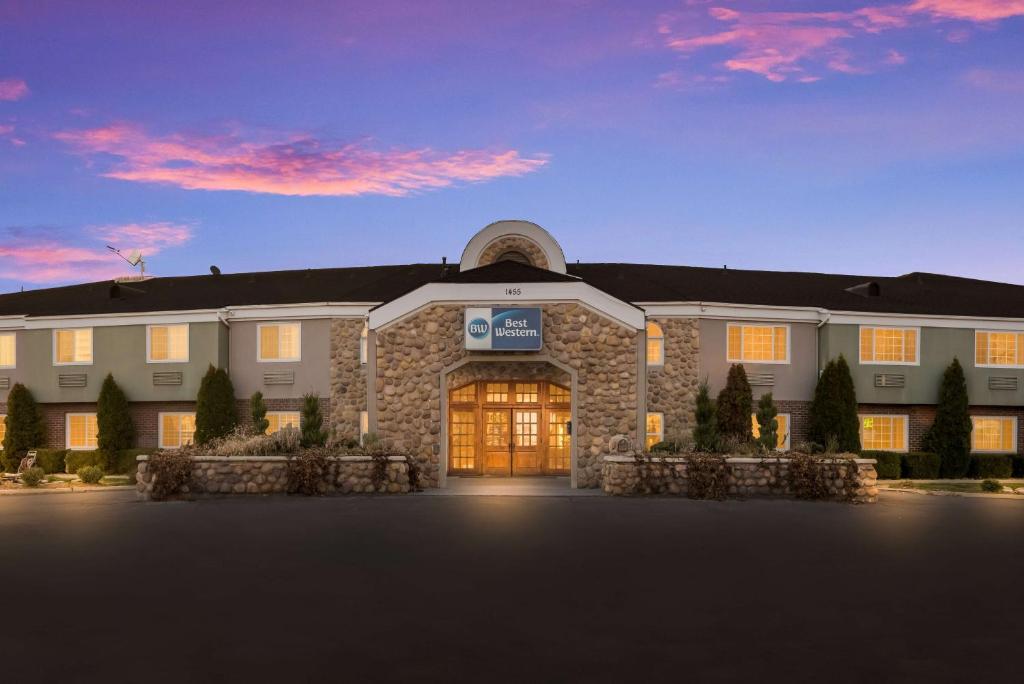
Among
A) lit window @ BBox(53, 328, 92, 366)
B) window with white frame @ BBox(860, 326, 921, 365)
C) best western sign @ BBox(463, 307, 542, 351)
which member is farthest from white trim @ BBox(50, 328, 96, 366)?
window with white frame @ BBox(860, 326, 921, 365)

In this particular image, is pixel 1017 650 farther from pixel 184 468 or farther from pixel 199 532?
pixel 184 468

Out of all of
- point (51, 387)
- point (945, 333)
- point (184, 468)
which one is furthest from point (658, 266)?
point (51, 387)

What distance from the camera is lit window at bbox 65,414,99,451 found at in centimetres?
3334

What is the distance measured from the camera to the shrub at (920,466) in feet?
98.0

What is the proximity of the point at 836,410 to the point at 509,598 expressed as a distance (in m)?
22.6

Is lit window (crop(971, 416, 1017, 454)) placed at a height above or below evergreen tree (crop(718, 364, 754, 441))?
below

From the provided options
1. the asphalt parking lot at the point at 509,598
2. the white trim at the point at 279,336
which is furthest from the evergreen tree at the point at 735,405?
the white trim at the point at 279,336

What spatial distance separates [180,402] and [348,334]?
671cm

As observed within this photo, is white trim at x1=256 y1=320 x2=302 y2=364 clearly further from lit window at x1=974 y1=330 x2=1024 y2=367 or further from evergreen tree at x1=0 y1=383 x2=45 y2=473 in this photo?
lit window at x1=974 y1=330 x2=1024 y2=367

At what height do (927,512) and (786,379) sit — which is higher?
(786,379)

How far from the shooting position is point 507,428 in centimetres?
2719

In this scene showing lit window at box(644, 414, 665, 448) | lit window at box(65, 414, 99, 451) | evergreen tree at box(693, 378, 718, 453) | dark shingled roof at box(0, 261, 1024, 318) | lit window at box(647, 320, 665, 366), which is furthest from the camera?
lit window at box(65, 414, 99, 451)

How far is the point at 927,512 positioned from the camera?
19.3 meters

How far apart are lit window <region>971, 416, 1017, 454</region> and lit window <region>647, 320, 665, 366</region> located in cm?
1185
